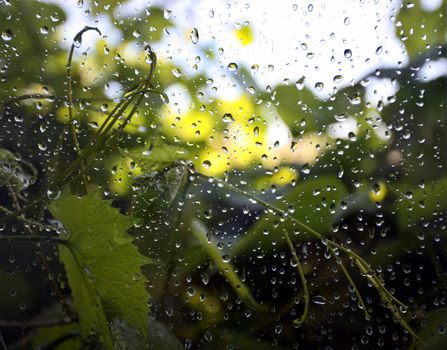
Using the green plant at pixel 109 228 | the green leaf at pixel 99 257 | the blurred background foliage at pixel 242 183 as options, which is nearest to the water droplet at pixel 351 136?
the blurred background foliage at pixel 242 183

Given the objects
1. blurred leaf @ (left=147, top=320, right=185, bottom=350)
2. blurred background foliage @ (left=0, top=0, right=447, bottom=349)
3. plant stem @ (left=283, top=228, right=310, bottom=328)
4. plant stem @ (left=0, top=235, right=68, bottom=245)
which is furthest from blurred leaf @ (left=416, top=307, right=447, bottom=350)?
plant stem @ (left=0, top=235, right=68, bottom=245)

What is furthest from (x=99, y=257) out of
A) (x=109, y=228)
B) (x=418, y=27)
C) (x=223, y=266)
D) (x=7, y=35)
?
(x=418, y=27)

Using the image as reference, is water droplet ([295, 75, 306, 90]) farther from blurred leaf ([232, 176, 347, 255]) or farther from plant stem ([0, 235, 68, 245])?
plant stem ([0, 235, 68, 245])

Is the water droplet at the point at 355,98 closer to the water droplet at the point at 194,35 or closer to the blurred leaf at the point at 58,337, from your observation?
the water droplet at the point at 194,35

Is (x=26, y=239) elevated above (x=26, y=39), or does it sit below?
below

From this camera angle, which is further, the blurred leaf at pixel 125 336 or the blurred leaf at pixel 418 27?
the blurred leaf at pixel 418 27

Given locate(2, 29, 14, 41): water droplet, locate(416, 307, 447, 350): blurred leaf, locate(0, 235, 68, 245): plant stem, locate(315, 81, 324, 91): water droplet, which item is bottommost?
locate(416, 307, 447, 350): blurred leaf

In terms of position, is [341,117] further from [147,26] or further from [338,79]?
[147,26]
